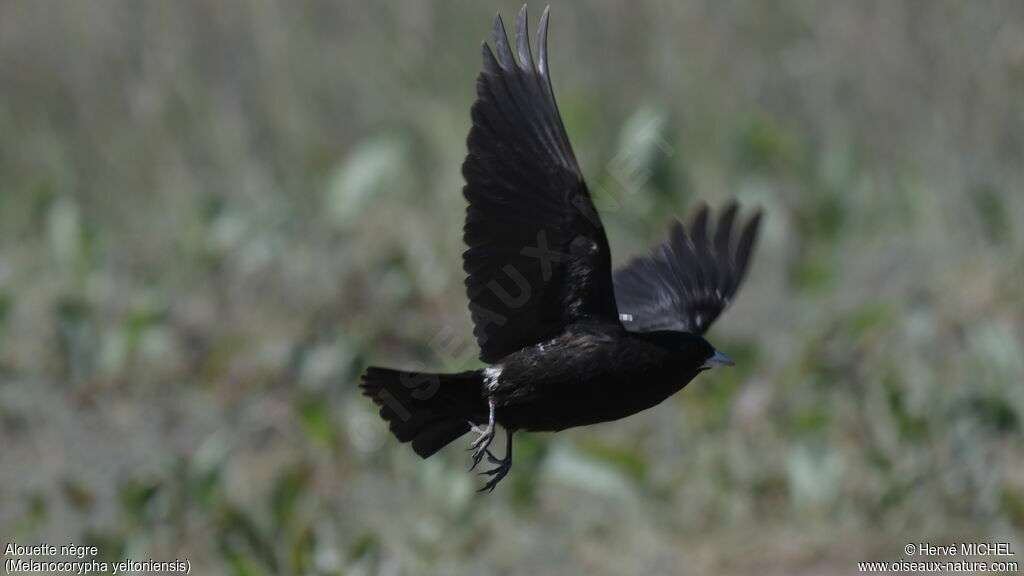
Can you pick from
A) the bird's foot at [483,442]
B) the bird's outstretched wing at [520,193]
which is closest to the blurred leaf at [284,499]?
the bird's foot at [483,442]

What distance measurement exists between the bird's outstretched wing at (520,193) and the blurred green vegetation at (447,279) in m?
1.52

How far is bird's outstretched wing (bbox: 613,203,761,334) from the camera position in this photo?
17.3ft

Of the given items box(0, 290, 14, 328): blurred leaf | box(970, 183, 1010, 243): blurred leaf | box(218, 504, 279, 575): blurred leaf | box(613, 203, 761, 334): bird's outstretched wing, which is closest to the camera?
box(218, 504, 279, 575): blurred leaf

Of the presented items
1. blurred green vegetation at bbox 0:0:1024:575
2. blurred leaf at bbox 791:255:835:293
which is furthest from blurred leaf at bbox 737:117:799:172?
blurred leaf at bbox 791:255:835:293

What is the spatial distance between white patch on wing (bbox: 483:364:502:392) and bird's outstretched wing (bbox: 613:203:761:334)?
46.1 inches

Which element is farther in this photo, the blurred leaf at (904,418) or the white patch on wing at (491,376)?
the blurred leaf at (904,418)

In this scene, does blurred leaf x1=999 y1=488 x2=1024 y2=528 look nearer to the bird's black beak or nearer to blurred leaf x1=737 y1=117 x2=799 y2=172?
the bird's black beak

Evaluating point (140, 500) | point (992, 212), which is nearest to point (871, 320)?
point (992, 212)

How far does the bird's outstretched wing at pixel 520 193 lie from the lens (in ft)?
12.8

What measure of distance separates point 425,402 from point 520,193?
711 mm

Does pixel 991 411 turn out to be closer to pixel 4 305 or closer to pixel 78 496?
pixel 78 496

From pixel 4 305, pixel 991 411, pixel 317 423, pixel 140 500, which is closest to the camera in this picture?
pixel 140 500

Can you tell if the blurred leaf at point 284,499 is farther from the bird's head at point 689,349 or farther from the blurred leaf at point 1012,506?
the blurred leaf at point 1012,506

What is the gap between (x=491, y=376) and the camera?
411 cm
